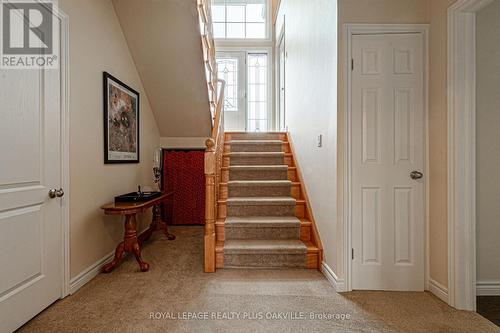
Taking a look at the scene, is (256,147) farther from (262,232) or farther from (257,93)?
(257,93)

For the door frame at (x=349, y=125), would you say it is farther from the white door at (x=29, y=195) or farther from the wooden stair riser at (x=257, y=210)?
the white door at (x=29, y=195)

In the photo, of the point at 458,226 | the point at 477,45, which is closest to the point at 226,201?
the point at 458,226

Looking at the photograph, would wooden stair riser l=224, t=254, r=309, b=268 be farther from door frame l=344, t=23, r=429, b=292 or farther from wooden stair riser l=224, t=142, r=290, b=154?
wooden stair riser l=224, t=142, r=290, b=154

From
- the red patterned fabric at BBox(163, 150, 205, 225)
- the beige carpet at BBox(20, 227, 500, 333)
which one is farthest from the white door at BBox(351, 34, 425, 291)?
the red patterned fabric at BBox(163, 150, 205, 225)

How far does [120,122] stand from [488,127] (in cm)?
342

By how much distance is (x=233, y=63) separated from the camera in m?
5.96

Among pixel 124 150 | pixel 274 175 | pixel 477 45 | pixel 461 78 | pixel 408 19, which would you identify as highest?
pixel 408 19

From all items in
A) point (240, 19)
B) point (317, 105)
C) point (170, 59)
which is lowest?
point (317, 105)

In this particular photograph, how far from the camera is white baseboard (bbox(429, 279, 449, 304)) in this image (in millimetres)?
2078

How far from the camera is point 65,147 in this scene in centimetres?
215

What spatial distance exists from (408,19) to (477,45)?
570 mm

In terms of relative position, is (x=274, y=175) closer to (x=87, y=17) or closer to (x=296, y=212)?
(x=296, y=212)

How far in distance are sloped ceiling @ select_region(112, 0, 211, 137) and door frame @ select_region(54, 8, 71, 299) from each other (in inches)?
41.1

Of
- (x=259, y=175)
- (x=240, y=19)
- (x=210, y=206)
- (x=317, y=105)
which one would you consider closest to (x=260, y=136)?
(x=259, y=175)
